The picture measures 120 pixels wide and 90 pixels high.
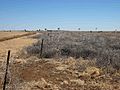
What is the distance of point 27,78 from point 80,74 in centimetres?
259

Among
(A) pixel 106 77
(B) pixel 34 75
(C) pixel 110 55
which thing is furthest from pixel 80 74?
(C) pixel 110 55

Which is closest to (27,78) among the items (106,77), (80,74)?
(80,74)

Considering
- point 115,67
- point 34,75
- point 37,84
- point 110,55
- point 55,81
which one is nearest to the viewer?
point 37,84

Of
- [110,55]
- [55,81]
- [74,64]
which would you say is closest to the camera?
[55,81]

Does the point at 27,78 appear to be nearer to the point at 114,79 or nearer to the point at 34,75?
the point at 34,75

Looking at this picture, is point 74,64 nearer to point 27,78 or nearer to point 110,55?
point 110,55

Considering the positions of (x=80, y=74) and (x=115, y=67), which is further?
(x=115, y=67)

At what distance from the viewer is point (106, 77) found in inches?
471

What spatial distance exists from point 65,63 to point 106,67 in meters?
2.66

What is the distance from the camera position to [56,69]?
13.5 metres

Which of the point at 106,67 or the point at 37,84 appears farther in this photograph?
the point at 106,67

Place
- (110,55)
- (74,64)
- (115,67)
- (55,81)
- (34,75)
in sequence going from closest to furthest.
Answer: (55,81), (34,75), (115,67), (74,64), (110,55)

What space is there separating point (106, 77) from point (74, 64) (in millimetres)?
3068

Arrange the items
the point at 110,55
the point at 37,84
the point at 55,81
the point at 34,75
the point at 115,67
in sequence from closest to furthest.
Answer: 1. the point at 37,84
2. the point at 55,81
3. the point at 34,75
4. the point at 115,67
5. the point at 110,55
